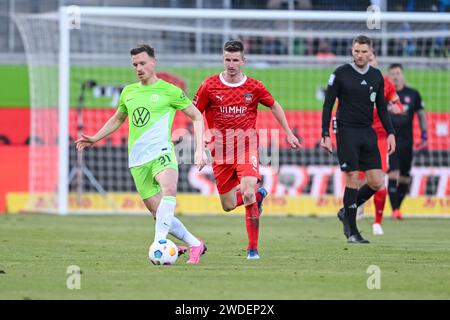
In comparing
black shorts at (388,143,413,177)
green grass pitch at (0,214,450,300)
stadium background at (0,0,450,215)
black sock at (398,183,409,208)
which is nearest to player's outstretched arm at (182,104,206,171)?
green grass pitch at (0,214,450,300)

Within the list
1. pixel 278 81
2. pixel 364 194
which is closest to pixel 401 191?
pixel 278 81

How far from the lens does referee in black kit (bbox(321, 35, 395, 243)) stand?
13.5 m

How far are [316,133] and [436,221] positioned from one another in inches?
128

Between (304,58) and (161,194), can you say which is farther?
(304,58)

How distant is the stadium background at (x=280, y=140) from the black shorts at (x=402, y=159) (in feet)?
6.19

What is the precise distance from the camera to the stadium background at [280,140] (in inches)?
824

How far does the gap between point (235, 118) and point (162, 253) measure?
216 centimetres

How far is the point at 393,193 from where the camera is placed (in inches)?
742

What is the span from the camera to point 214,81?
12.0 meters

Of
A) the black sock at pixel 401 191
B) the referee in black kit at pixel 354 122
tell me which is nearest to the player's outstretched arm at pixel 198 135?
the referee in black kit at pixel 354 122

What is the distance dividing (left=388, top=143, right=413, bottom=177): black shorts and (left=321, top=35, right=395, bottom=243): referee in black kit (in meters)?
4.86

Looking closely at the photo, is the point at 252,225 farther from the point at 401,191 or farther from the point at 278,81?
the point at 278,81

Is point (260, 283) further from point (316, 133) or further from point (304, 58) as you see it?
point (304, 58)
